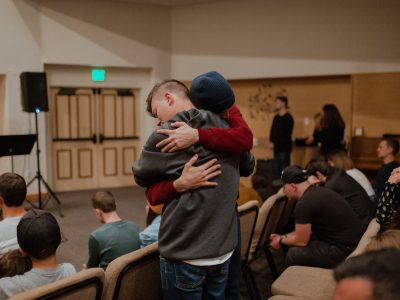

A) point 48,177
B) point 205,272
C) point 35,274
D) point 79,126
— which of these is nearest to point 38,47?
point 79,126

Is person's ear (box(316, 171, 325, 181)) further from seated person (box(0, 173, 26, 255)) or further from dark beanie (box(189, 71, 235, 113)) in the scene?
seated person (box(0, 173, 26, 255))

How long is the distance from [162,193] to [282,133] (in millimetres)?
5206

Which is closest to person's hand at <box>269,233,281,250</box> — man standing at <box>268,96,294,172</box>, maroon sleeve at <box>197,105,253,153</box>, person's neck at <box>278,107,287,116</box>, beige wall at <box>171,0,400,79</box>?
maroon sleeve at <box>197,105,253,153</box>

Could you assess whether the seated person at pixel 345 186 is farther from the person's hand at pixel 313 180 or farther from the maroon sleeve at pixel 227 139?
the maroon sleeve at pixel 227 139

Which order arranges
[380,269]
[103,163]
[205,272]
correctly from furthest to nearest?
1. [103,163]
2. [205,272]
3. [380,269]

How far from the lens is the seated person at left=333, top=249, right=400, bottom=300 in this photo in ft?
2.63

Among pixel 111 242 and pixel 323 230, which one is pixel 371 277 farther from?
pixel 323 230

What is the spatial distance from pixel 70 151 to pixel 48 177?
615 mm

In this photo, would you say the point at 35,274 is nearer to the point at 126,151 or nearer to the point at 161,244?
the point at 161,244

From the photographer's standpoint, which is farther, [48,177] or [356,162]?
[48,177]

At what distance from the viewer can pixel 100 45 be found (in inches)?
283

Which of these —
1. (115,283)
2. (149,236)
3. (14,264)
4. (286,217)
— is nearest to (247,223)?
(149,236)

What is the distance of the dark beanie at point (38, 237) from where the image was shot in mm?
1742

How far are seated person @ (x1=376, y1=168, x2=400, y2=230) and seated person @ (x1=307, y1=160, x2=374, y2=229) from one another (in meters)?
0.87
